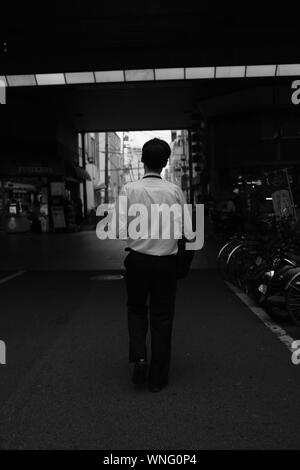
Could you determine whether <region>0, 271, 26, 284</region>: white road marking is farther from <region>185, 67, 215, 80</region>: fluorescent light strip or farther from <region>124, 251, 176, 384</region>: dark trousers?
<region>185, 67, 215, 80</region>: fluorescent light strip

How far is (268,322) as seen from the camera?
20.8 ft

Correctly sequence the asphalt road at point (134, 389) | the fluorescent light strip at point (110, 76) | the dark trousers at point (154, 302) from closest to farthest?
the asphalt road at point (134, 389) → the dark trousers at point (154, 302) → the fluorescent light strip at point (110, 76)

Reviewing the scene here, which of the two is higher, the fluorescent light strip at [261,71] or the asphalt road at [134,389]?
the fluorescent light strip at [261,71]

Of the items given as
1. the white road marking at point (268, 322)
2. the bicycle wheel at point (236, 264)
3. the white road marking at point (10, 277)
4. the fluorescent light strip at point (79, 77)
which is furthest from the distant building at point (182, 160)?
the white road marking at point (268, 322)

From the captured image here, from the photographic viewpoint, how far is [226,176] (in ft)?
91.4

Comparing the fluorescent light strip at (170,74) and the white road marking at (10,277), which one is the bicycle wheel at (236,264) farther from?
the fluorescent light strip at (170,74)

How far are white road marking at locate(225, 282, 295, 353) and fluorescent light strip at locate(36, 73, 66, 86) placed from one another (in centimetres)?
996

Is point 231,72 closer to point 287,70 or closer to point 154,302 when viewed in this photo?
point 287,70

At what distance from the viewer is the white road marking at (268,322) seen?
17.9 feet

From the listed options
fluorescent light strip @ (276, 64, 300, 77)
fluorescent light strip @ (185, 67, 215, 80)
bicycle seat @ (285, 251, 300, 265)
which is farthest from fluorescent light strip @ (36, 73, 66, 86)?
bicycle seat @ (285, 251, 300, 265)

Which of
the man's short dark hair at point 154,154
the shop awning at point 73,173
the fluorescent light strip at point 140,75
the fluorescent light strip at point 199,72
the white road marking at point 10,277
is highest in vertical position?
the fluorescent light strip at point 140,75

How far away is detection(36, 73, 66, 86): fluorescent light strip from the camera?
15930mm

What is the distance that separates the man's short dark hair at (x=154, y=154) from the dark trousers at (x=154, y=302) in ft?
2.20
